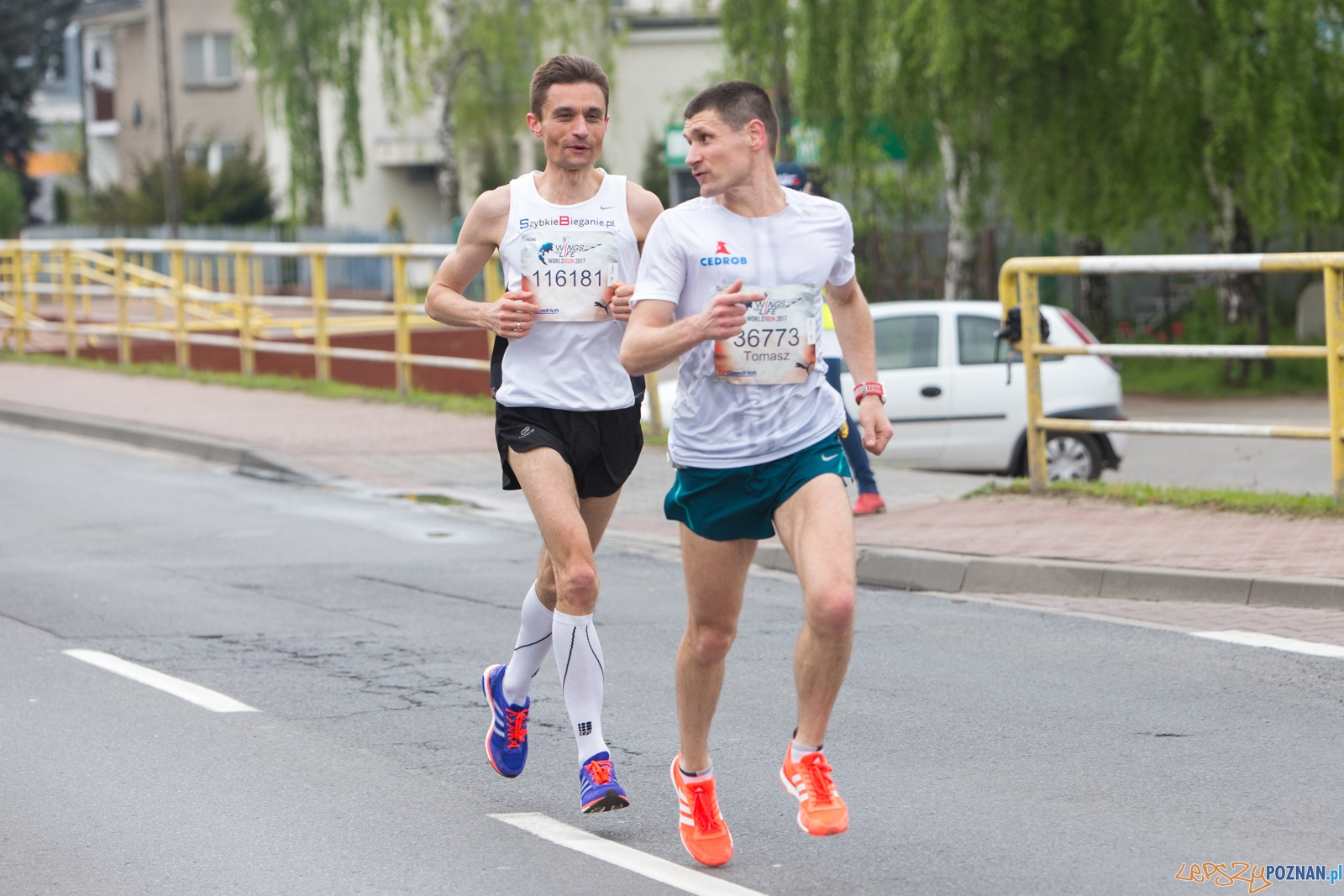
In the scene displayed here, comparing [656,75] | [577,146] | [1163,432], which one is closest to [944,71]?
[1163,432]

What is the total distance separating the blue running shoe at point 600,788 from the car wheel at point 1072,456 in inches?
346

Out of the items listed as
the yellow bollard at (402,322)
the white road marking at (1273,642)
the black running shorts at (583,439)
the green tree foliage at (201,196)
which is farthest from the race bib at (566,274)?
the green tree foliage at (201,196)

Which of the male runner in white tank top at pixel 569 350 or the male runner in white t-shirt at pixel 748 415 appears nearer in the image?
the male runner in white t-shirt at pixel 748 415

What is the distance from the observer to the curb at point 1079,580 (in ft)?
26.0

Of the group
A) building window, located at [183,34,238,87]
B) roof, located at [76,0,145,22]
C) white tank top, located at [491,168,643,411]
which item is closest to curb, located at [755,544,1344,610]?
white tank top, located at [491,168,643,411]

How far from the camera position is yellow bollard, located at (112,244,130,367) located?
21062mm

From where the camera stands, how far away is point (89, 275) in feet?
80.5

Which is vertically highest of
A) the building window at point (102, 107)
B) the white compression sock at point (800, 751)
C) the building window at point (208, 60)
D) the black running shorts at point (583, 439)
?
the building window at point (208, 60)

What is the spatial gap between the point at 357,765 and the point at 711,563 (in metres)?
1.61

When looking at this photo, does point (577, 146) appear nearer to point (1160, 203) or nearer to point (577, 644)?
point (577, 644)

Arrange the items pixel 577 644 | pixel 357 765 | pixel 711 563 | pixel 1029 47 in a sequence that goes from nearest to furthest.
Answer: pixel 711 563 < pixel 577 644 < pixel 357 765 < pixel 1029 47

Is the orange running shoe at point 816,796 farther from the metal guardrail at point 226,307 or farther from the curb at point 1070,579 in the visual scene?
the metal guardrail at point 226,307

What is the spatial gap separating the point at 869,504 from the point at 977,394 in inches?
135

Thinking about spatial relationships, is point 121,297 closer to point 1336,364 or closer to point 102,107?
point 1336,364
